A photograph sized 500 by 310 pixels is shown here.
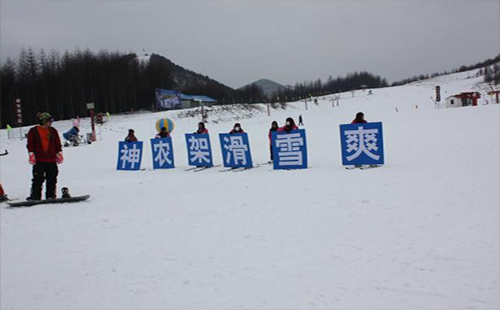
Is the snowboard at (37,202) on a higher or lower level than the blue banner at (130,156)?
lower

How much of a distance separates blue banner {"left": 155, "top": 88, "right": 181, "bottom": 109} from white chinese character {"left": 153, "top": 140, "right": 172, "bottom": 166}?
43.9 m

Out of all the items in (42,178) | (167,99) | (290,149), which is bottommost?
(42,178)

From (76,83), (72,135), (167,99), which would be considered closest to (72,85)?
(76,83)

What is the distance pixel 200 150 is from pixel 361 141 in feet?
17.3

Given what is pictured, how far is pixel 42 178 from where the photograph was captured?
692 centimetres

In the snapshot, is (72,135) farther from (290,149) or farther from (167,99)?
(167,99)

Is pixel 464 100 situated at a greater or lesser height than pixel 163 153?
greater

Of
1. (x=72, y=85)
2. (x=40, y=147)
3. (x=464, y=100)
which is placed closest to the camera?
(x=40, y=147)

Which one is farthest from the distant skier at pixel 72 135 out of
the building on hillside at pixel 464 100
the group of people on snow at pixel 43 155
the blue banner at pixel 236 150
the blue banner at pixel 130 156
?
the building on hillside at pixel 464 100

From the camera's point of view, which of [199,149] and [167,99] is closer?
[199,149]

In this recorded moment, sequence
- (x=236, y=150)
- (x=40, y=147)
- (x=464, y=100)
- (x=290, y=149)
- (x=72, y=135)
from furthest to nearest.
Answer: (x=464, y=100)
(x=72, y=135)
(x=236, y=150)
(x=290, y=149)
(x=40, y=147)

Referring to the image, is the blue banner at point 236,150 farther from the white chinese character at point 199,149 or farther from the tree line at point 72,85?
the tree line at point 72,85

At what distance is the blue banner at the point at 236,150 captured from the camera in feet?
35.9

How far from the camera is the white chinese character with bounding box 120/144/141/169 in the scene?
1298cm
